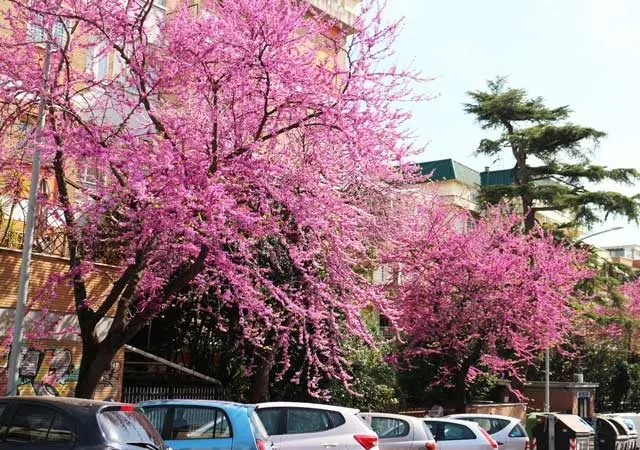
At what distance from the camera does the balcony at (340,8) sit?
28656 mm

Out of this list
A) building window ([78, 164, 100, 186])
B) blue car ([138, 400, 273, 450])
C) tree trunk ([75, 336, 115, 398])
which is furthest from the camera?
building window ([78, 164, 100, 186])

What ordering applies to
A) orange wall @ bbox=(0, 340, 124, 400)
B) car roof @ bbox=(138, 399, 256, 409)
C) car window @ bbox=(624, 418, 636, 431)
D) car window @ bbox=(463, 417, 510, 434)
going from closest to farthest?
car roof @ bbox=(138, 399, 256, 409), orange wall @ bbox=(0, 340, 124, 400), car window @ bbox=(463, 417, 510, 434), car window @ bbox=(624, 418, 636, 431)

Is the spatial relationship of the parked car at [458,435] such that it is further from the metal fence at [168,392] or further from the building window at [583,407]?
the building window at [583,407]

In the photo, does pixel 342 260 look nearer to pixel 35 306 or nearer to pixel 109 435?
pixel 35 306

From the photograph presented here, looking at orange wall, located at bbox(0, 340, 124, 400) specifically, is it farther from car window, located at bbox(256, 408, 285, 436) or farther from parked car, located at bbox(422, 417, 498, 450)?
parked car, located at bbox(422, 417, 498, 450)

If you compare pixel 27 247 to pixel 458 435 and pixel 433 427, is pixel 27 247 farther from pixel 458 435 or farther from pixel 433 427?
pixel 458 435

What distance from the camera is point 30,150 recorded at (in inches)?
507

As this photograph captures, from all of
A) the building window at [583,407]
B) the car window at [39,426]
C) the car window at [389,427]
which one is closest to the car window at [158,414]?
the car window at [39,426]

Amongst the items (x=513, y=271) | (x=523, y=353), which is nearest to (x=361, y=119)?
(x=513, y=271)

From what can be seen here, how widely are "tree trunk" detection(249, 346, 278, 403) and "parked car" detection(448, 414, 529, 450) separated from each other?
14.3ft

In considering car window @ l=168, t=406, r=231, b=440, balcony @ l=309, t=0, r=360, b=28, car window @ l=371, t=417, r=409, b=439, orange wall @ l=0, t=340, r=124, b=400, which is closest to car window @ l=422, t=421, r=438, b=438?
car window @ l=371, t=417, r=409, b=439

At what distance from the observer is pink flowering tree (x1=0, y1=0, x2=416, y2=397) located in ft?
39.0

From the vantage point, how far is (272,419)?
11180 millimetres

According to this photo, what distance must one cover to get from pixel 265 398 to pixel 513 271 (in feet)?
29.9
